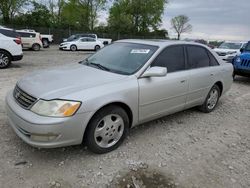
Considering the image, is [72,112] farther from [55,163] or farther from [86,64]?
[86,64]

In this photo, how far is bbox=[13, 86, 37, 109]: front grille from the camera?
10.3ft

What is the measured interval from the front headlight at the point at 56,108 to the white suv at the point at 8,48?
7399mm

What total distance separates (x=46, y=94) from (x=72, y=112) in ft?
1.34

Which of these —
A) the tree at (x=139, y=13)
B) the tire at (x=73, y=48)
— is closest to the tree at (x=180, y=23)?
the tree at (x=139, y=13)

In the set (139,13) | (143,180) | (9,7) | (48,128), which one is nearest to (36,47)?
(48,128)

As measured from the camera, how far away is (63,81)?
3.48 m

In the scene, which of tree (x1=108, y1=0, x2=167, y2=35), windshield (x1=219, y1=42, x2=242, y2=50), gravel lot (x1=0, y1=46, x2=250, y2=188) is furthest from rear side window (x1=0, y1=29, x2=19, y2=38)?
tree (x1=108, y1=0, x2=167, y2=35)

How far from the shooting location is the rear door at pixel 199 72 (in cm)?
474

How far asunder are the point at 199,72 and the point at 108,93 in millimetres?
2283

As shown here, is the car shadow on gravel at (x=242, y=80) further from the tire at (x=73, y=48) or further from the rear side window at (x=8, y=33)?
the tire at (x=73, y=48)

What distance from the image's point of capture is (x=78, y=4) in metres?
44.2

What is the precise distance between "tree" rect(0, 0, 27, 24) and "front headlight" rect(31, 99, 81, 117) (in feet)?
116

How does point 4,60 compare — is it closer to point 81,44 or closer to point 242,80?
point 242,80

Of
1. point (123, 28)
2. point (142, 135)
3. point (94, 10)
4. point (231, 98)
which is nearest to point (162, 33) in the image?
point (123, 28)
